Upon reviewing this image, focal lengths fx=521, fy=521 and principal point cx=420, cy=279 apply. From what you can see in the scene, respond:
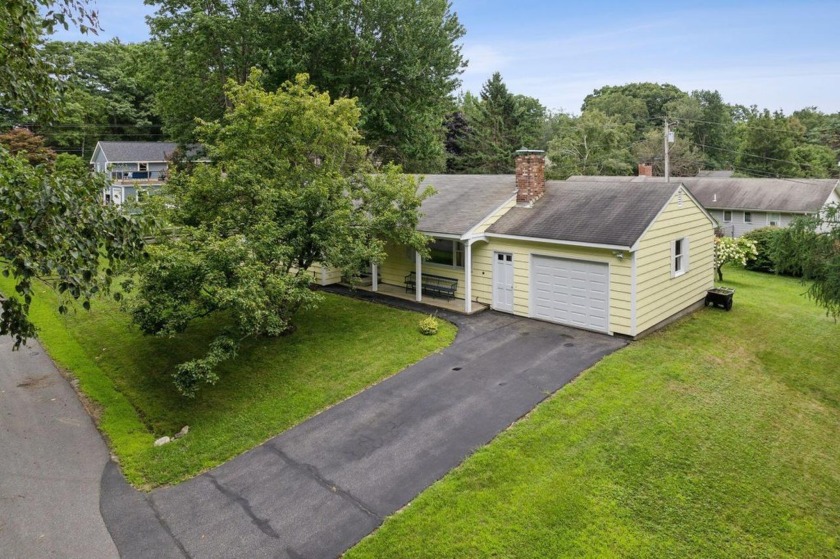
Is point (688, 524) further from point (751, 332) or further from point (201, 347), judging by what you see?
point (201, 347)

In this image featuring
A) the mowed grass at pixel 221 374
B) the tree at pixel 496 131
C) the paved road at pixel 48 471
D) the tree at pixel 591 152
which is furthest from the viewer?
the tree at pixel 591 152

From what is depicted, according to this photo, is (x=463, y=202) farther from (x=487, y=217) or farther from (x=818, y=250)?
(x=818, y=250)

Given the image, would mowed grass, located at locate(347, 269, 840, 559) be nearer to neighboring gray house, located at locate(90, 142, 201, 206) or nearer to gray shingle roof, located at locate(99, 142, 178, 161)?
neighboring gray house, located at locate(90, 142, 201, 206)

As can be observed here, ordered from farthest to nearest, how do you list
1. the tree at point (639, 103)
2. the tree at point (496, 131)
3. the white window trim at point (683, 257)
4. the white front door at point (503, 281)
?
the tree at point (639, 103)
the tree at point (496, 131)
the white front door at point (503, 281)
the white window trim at point (683, 257)

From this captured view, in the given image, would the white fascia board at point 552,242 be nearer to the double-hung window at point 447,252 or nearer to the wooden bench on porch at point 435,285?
the double-hung window at point 447,252

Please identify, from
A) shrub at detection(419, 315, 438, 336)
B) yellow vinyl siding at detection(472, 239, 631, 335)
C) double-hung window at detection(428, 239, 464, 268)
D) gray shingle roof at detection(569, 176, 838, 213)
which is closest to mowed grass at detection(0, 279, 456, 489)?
shrub at detection(419, 315, 438, 336)

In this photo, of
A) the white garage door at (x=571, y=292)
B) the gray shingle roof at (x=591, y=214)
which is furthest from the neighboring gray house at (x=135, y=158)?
the white garage door at (x=571, y=292)
